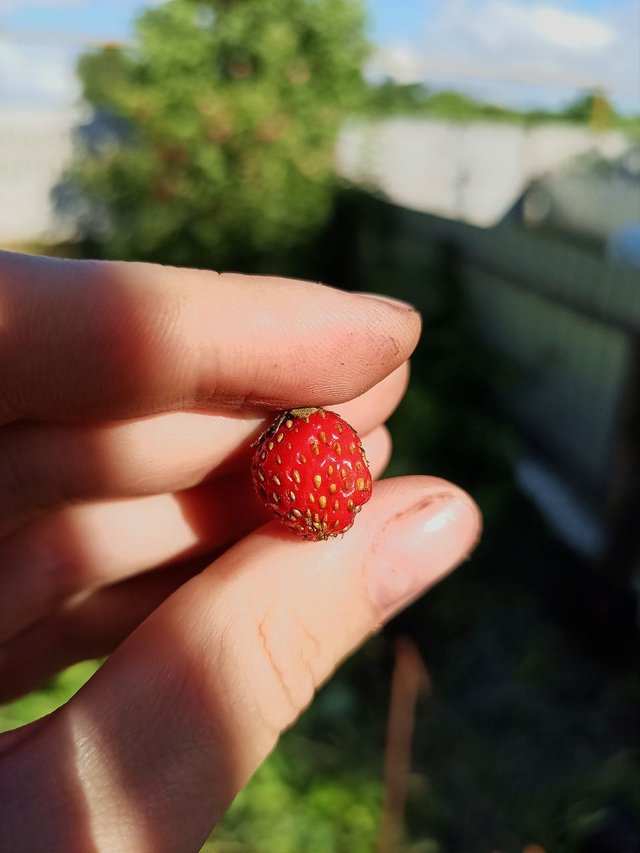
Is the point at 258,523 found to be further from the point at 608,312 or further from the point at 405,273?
the point at 405,273

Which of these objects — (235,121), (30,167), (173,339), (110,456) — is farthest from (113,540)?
(30,167)

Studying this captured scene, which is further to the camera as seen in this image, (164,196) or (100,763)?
(164,196)

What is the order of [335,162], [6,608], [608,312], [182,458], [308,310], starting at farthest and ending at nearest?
1. [335,162]
2. [608,312]
3. [6,608]
4. [182,458]
5. [308,310]

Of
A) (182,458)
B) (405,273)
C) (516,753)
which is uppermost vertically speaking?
(182,458)

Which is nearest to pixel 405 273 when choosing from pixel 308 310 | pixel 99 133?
pixel 308 310

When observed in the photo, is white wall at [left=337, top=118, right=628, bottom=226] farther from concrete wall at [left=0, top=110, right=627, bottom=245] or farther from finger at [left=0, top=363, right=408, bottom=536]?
finger at [left=0, top=363, right=408, bottom=536]

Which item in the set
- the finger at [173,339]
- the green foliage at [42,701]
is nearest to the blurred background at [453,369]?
the green foliage at [42,701]

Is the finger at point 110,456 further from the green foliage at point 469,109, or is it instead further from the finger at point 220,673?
the green foliage at point 469,109

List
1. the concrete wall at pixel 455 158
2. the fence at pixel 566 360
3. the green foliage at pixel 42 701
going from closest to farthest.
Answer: the green foliage at pixel 42 701 < the fence at pixel 566 360 < the concrete wall at pixel 455 158
